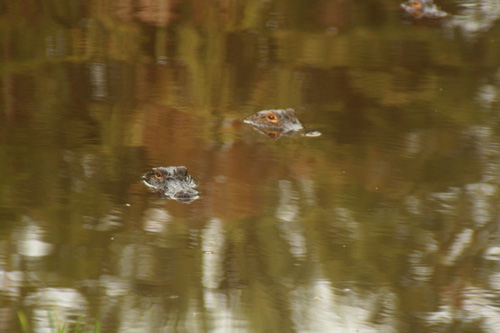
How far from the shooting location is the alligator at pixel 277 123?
4414 millimetres

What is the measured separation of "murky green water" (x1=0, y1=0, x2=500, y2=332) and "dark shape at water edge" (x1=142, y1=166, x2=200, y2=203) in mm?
53

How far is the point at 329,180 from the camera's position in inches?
148

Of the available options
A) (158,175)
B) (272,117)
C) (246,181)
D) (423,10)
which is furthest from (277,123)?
(423,10)

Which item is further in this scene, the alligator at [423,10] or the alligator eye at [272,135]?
the alligator at [423,10]

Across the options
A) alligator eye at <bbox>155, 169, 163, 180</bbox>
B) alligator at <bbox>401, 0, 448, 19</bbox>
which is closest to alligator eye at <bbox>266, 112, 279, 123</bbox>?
alligator eye at <bbox>155, 169, 163, 180</bbox>

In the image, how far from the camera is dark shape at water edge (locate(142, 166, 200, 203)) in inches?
137

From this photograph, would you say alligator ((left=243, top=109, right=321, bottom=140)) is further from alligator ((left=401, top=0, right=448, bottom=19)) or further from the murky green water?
alligator ((left=401, top=0, right=448, bottom=19))

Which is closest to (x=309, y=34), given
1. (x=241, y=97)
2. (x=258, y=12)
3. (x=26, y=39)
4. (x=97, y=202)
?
(x=258, y=12)

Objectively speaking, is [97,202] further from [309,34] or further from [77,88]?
[309,34]

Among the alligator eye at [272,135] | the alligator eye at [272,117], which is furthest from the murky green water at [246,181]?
the alligator eye at [272,117]

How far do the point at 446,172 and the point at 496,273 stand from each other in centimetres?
102

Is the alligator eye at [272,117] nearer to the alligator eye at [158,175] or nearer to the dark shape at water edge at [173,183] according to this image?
the dark shape at water edge at [173,183]

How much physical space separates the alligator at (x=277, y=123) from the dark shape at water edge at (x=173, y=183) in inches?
37.0

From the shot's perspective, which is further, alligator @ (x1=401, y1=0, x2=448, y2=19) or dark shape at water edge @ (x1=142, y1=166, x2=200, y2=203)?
→ alligator @ (x1=401, y1=0, x2=448, y2=19)
